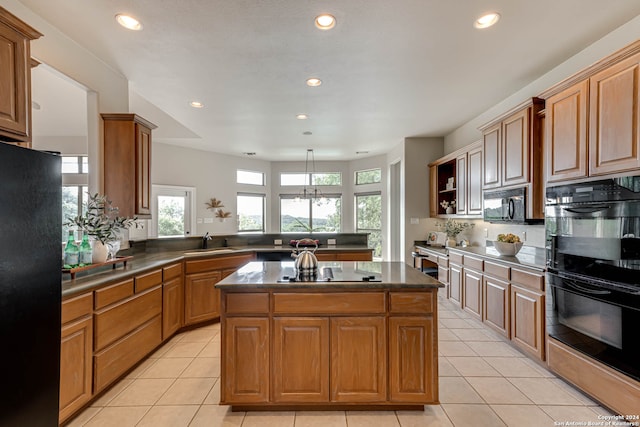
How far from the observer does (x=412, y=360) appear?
2.02 m

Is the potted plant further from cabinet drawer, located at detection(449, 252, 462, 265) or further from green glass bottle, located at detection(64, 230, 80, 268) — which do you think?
cabinet drawer, located at detection(449, 252, 462, 265)

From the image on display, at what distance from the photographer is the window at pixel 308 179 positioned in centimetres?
852

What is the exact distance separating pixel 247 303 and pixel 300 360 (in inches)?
21.5

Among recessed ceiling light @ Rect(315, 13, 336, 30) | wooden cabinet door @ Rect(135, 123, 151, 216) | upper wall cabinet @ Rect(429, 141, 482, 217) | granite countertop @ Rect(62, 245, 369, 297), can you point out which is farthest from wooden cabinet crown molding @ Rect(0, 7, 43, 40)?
upper wall cabinet @ Rect(429, 141, 482, 217)

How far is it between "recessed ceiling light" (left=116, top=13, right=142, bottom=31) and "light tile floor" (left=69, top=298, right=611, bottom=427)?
292 cm

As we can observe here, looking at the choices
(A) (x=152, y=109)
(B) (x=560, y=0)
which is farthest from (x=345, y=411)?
(A) (x=152, y=109)

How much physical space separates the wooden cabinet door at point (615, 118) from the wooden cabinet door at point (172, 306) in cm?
396

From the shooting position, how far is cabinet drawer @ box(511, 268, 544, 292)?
2586 mm

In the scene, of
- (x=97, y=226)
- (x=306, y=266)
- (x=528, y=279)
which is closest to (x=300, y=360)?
(x=306, y=266)

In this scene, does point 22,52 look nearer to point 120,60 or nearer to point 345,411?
point 120,60

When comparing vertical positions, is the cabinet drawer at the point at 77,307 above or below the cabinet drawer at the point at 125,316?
above

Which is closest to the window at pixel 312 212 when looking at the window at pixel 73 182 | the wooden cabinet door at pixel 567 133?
the window at pixel 73 182

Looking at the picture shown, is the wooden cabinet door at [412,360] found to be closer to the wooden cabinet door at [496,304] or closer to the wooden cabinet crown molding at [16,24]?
the wooden cabinet door at [496,304]

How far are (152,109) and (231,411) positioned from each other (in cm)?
496
